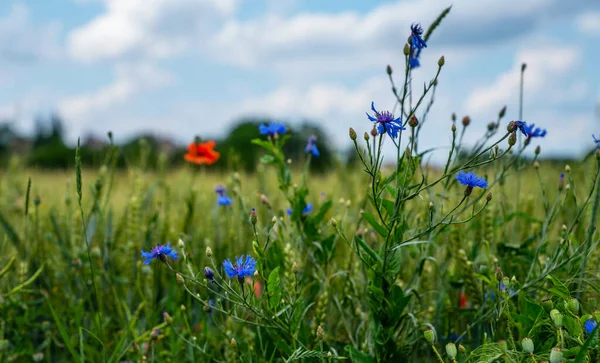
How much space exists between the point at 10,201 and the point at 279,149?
89.9 inches

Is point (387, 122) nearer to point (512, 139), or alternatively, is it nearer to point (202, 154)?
point (512, 139)

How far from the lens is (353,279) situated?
138cm

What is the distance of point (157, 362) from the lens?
1.42 meters

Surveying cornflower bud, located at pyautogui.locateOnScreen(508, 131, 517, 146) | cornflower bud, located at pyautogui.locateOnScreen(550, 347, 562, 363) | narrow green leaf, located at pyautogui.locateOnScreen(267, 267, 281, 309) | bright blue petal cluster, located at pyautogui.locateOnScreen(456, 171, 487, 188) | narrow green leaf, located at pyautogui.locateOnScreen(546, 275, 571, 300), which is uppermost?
cornflower bud, located at pyautogui.locateOnScreen(508, 131, 517, 146)

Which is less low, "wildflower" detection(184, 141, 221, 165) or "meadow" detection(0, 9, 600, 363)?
"wildflower" detection(184, 141, 221, 165)

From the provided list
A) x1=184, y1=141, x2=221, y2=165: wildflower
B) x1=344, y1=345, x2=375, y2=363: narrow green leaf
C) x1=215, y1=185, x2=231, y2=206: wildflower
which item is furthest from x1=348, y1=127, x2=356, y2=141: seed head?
x1=184, y1=141, x2=221, y2=165: wildflower

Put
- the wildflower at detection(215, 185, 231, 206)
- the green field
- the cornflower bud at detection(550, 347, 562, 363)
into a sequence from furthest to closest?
1. the wildflower at detection(215, 185, 231, 206)
2. the green field
3. the cornflower bud at detection(550, 347, 562, 363)

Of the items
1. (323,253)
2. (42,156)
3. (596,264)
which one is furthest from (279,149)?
(42,156)

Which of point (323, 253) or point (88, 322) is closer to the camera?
point (323, 253)

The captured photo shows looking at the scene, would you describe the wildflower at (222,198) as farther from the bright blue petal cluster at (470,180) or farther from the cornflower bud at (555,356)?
the cornflower bud at (555,356)

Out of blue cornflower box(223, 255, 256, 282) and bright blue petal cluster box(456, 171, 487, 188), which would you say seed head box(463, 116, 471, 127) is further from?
blue cornflower box(223, 255, 256, 282)

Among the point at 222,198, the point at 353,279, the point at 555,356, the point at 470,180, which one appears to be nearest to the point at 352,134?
the point at 470,180

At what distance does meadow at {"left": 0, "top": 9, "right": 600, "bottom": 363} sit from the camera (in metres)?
1.00

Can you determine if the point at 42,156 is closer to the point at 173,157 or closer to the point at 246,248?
the point at 173,157
